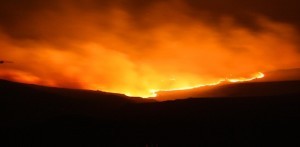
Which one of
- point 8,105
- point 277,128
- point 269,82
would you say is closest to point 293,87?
point 269,82

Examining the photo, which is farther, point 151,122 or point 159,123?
point 151,122

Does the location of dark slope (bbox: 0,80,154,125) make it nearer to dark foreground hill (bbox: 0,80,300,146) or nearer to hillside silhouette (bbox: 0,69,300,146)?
hillside silhouette (bbox: 0,69,300,146)

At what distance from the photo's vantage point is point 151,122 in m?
48.2

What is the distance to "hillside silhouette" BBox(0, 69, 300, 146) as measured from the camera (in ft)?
133

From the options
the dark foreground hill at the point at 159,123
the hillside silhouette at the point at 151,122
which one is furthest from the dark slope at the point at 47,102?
the dark foreground hill at the point at 159,123

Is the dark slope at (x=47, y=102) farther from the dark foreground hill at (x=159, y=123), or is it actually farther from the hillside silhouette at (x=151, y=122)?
the dark foreground hill at (x=159, y=123)

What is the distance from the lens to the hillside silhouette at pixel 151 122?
133 ft

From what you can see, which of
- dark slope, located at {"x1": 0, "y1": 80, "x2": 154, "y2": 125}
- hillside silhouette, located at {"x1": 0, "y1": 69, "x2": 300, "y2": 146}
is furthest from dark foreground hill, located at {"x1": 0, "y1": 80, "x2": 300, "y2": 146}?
dark slope, located at {"x1": 0, "y1": 80, "x2": 154, "y2": 125}

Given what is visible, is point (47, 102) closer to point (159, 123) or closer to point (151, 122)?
point (151, 122)

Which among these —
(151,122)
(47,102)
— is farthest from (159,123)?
(47,102)

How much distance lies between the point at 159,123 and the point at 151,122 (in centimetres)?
104

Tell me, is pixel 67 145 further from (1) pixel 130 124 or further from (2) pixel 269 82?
(2) pixel 269 82

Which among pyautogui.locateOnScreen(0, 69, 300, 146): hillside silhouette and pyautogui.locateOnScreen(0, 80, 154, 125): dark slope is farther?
pyautogui.locateOnScreen(0, 80, 154, 125): dark slope

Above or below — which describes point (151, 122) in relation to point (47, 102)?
below
